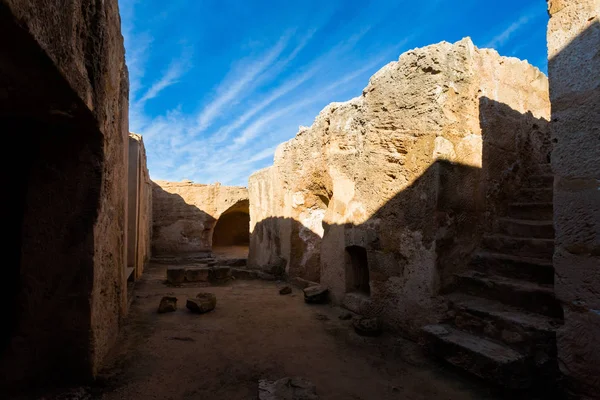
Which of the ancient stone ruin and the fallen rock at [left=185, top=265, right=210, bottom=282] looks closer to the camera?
the ancient stone ruin

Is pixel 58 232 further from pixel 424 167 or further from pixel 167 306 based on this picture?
pixel 424 167

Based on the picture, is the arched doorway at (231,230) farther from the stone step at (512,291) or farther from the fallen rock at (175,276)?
the stone step at (512,291)

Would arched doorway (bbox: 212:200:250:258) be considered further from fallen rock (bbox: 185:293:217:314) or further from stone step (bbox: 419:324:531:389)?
stone step (bbox: 419:324:531:389)

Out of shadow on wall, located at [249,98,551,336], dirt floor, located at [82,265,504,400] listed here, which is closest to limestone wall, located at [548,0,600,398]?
dirt floor, located at [82,265,504,400]

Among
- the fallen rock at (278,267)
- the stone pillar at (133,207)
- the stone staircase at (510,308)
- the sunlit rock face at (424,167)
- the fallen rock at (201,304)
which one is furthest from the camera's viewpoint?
the fallen rock at (278,267)

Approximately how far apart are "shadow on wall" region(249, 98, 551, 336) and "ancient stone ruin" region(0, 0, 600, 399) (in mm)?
21

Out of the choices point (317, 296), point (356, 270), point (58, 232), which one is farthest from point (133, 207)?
point (356, 270)

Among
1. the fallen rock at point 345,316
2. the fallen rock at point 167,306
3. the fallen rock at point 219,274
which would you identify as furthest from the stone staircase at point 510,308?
the fallen rock at point 219,274

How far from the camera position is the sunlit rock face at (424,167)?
11.3 ft

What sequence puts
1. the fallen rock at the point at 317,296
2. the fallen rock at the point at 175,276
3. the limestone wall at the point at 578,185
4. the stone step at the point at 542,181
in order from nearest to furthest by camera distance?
the limestone wall at the point at 578,185 < the stone step at the point at 542,181 < the fallen rock at the point at 317,296 < the fallen rock at the point at 175,276

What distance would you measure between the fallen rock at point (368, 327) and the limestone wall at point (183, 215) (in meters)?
9.26

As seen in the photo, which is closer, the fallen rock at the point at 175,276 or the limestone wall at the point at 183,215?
the fallen rock at the point at 175,276

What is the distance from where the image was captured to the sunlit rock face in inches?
136

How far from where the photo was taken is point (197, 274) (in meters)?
6.68
